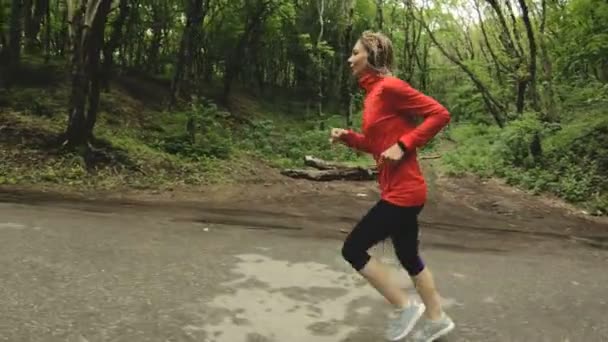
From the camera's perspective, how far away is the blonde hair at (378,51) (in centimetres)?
382

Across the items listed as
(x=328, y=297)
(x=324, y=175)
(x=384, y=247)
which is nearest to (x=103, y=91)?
(x=324, y=175)

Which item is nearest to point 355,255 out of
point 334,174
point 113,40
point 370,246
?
point 370,246

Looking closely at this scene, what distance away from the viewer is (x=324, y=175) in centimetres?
1670

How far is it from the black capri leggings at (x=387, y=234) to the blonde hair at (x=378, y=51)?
2.90 ft

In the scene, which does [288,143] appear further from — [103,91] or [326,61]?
[326,61]

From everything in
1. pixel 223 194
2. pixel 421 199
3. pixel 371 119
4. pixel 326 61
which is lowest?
pixel 223 194

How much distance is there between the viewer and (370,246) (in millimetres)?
3877

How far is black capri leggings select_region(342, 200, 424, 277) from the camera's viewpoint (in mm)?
3783

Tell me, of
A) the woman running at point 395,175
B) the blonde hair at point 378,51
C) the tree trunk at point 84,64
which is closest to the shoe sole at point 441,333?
the woman running at point 395,175

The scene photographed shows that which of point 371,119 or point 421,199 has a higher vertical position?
point 371,119

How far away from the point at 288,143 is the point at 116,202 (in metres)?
13.5

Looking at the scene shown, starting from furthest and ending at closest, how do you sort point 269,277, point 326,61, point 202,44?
point 326,61 < point 202,44 < point 269,277

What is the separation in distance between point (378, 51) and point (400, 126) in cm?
51

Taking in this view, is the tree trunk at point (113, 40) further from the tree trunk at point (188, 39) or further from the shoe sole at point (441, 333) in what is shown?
the shoe sole at point (441, 333)
